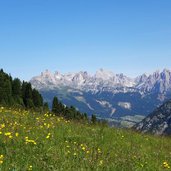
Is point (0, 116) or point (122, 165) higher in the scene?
point (0, 116)

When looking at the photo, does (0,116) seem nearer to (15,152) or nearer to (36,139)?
(36,139)

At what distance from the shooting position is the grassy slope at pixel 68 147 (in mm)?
10477

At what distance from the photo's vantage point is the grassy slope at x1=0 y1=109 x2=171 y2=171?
10477 millimetres

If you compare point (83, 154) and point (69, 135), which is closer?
point (83, 154)

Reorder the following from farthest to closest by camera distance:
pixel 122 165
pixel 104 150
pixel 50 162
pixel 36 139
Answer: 1. pixel 104 150
2. pixel 36 139
3. pixel 122 165
4. pixel 50 162

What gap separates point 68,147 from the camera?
45.3 feet

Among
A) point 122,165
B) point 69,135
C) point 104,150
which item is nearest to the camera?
point 122,165

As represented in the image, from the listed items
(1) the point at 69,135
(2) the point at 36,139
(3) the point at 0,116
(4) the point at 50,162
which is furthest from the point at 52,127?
(4) the point at 50,162

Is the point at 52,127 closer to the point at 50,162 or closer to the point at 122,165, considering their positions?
the point at 122,165

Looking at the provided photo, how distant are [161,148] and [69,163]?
383 inches

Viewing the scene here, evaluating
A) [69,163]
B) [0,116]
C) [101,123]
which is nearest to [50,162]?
[69,163]

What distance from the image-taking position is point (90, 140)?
53.5ft

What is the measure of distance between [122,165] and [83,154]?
129cm

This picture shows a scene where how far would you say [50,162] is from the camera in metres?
10.3
